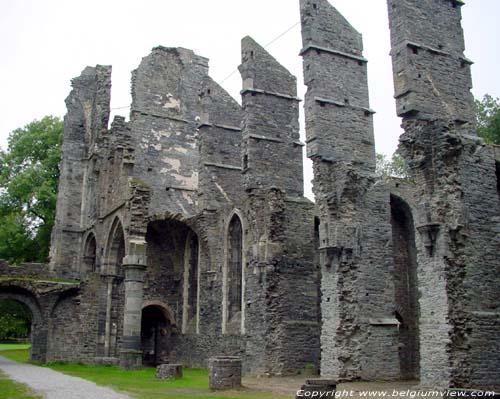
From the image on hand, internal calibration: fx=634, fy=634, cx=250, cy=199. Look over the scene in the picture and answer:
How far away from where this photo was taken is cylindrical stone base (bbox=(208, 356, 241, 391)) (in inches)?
532

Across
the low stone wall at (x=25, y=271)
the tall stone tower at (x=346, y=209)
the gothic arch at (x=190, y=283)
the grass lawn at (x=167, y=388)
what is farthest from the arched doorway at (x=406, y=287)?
the low stone wall at (x=25, y=271)

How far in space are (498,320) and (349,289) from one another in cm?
399

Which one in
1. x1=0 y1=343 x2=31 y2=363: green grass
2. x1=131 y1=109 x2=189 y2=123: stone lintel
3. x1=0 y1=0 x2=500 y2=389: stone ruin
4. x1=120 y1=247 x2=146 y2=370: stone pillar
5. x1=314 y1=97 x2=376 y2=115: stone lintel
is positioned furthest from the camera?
x1=131 y1=109 x2=189 y2=123: stone lintel

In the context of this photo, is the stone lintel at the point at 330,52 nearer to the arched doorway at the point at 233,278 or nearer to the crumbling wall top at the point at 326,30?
the crumbling wall top at the point at 326,30

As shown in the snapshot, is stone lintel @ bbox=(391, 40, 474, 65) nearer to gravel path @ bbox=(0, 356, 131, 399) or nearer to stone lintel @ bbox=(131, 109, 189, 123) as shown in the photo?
gravel path @ bbox=(0, 356, 131, 399)

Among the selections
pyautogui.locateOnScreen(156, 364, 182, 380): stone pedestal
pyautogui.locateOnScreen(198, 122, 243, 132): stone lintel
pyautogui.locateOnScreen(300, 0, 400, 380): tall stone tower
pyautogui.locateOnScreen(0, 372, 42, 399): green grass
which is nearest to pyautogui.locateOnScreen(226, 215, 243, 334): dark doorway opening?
pyautogui.locateOnScreen(198, 122, 243, 132): stone lintel

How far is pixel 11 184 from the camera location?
34.3 meters

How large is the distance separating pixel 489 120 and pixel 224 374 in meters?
23.3

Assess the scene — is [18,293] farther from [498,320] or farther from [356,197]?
[498,320]

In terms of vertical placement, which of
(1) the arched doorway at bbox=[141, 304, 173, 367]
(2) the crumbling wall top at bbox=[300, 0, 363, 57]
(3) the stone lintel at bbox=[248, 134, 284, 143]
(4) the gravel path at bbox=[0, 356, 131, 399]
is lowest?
(4) the gravel path at bbox=[0, 356, 131, 399]

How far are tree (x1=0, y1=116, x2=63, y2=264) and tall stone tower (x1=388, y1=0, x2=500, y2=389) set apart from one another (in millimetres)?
24332

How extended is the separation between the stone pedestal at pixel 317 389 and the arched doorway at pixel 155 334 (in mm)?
15385

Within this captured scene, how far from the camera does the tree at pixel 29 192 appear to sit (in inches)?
1339

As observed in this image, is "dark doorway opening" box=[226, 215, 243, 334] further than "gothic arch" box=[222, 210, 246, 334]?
Yes
